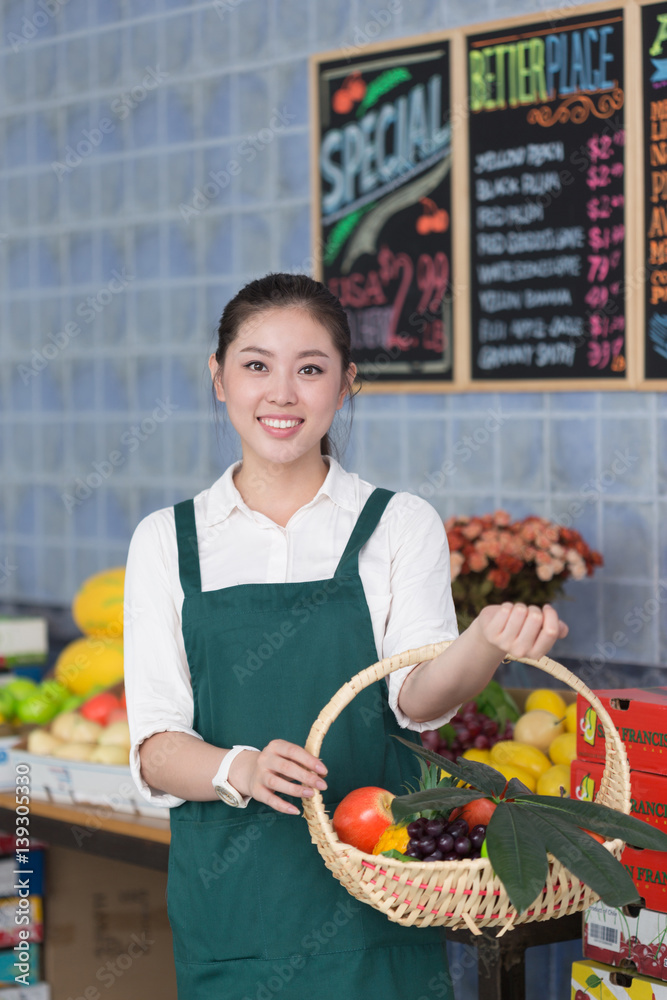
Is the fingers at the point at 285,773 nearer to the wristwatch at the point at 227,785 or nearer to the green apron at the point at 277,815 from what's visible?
the wristwatch at the point at 227,785

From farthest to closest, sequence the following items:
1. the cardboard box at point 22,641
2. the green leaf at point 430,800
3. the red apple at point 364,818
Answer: the cardboard box at point 22,641 < the red apple at point 364,818 < the green leaf at point 430,800

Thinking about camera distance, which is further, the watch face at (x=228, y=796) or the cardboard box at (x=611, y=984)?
the cardboard box at (x=611, y=984)

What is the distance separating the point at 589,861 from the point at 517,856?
67mm

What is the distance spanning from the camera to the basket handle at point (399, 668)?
46.0 inches

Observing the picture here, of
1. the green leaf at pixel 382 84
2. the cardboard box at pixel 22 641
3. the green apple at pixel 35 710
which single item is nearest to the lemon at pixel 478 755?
the green apple at pixel 35 710

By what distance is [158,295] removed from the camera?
3.38m

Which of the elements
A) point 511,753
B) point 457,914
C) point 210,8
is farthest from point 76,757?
point 210,8

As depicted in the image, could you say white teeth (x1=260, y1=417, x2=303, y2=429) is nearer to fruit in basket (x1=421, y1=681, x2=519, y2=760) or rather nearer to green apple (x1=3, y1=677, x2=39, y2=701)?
fruit in basket (x1=421, y1=681, x2=519, y2=760)

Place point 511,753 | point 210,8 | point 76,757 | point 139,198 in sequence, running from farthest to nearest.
Result: 1. point 139,198
2. point 210,8
3. point 76,757
4. point 511,753

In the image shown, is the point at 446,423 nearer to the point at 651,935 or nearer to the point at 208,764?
the point at 651,935

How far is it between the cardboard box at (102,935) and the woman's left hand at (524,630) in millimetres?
1564

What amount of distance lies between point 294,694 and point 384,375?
63.0 inches

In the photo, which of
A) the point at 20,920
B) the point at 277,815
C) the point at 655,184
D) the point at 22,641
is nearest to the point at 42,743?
the point at 20,920

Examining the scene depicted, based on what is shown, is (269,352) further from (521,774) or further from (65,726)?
(65,726)
